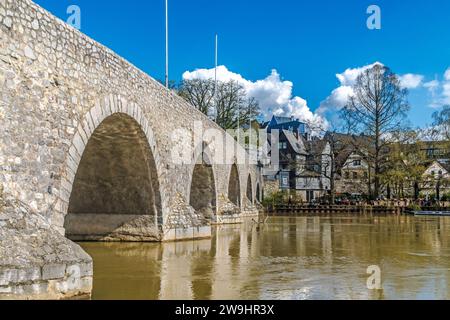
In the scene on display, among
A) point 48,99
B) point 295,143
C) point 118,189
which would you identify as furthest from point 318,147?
point 48,99

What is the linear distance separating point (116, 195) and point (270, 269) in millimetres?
6122

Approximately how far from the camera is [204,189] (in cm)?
2316

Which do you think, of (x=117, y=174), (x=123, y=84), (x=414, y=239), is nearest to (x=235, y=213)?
(x=414, y=239)

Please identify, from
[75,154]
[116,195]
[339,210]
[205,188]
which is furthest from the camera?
[339,210]

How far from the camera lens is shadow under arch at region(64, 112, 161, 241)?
13953 millimetres

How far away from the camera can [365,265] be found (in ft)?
35.4

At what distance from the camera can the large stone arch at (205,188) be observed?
73.2 ft

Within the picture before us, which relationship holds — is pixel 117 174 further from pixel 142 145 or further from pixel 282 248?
pixel 282 248

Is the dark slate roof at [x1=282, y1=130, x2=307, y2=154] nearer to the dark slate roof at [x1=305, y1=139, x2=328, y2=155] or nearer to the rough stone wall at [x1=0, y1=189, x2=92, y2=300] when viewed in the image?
the dark slate roof at [x1=305, y1=139, x2=328, y2=155]

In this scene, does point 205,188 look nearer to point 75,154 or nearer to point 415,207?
point 75,154

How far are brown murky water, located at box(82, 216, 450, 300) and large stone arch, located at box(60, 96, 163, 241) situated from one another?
799mm

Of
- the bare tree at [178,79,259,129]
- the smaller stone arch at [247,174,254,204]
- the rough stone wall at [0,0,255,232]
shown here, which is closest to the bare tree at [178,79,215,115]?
A: the bare tree at [178,79,259,129]

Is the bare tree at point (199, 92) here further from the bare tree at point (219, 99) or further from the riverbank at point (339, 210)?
the riverbank at point (339, 210)

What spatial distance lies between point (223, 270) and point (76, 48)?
526cm
